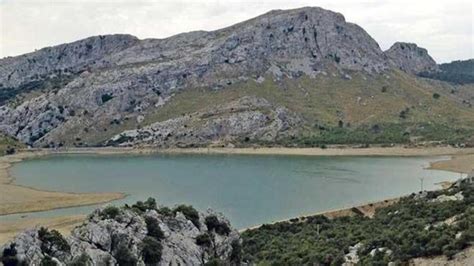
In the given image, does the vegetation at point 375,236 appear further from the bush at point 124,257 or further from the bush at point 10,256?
the bush at point 10,256

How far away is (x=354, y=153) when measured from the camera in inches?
7485

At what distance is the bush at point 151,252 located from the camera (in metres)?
41.5

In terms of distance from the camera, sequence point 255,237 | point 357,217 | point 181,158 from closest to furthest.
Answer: point 255,237
point 357,217
point 181,158

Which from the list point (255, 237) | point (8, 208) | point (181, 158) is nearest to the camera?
point (255, 237)

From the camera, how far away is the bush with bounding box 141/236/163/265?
41.5 meters

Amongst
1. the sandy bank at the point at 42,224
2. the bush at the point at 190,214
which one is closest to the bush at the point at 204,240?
the bush at the point at 190,214

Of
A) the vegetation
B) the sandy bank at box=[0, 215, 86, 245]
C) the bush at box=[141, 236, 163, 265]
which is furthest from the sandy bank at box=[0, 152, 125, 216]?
the bush at box=[141, 236, 163, 265]

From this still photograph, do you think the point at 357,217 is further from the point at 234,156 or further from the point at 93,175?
the point at 234,156

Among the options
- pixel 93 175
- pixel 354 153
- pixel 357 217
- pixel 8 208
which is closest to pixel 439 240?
pixel 357 217

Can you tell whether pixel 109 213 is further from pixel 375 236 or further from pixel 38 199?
pixel 38 199

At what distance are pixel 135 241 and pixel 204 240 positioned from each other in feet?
21.9

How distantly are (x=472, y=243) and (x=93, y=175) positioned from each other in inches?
4551

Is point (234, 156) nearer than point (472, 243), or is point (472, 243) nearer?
point (472, 243)

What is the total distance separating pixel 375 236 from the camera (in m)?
57.7
